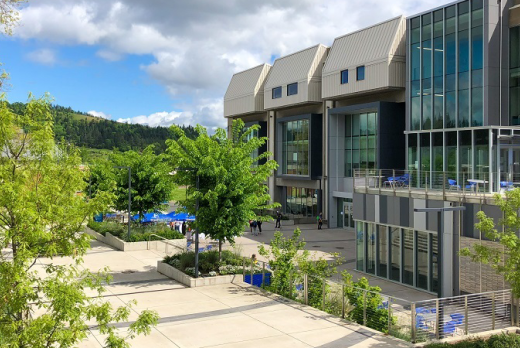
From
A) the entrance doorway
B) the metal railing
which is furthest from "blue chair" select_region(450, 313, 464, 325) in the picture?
the entrance doorway

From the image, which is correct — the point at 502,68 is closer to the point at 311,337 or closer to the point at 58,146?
the point at 311,337

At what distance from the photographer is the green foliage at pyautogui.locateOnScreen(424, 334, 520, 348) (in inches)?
515

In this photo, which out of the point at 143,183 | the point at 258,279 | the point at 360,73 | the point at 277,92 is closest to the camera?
the point at 258,279

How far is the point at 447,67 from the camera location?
32094 mm

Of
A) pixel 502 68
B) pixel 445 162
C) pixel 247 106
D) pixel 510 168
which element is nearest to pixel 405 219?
pixel 510 168

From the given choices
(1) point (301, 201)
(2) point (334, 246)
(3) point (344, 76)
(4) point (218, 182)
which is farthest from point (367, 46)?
(4) point (218, 182)

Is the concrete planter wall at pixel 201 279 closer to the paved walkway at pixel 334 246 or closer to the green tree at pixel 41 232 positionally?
the paved walkway at pixel 334 246

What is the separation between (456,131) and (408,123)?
5.00 m

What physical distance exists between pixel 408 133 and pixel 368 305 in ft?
72.1

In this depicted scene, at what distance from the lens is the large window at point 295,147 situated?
4922 centimetres

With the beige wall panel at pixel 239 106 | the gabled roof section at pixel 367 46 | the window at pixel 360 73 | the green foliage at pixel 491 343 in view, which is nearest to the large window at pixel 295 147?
the beige wall panel at pixel 239 106

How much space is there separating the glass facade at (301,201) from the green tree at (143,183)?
18.5 metres

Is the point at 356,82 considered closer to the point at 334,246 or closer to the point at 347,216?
the point at 347,216

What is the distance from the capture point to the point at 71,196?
28.4 feet
